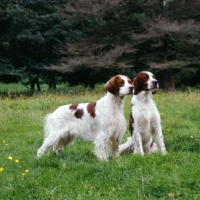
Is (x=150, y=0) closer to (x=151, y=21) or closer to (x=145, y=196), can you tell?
(x=151, y=21)

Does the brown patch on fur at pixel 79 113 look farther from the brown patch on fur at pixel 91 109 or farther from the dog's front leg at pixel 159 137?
the dog's front leg at pixel 159 137

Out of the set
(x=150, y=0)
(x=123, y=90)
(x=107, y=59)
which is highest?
(x=150, y=0)

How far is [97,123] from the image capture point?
5535 millimetres

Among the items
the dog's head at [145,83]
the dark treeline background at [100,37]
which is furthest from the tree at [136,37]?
the dog's head at [145,83]

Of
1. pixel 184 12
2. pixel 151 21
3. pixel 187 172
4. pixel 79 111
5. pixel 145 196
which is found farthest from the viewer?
pixel 184 12

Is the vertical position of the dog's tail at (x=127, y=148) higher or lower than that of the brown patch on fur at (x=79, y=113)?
lower

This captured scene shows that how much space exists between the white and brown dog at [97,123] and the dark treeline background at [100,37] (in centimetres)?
1308

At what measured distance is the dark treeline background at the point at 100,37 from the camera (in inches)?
759

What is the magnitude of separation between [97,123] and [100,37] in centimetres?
1593

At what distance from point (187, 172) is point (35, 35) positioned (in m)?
18.7

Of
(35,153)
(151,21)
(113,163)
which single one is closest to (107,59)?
(151,21)

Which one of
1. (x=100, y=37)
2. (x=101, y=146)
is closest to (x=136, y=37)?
(x=100, y=37)

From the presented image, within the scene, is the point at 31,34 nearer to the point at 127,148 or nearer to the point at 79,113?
the point at 79,113

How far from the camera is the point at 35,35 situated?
2145 centimetres
